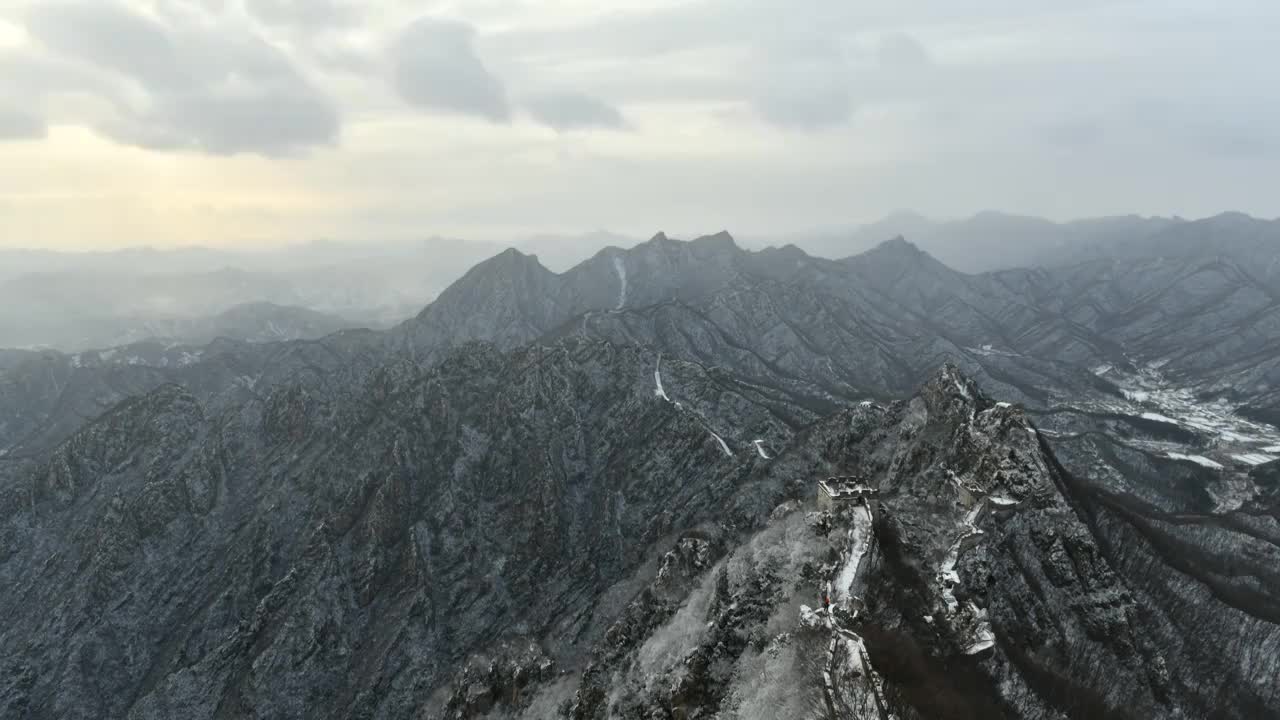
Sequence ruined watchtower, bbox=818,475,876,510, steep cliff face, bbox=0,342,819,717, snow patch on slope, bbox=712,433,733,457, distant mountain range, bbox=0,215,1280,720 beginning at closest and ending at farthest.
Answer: distant mountain range, bbox=0,215,1280,720
ruined watchtower, bbox=818,475,876,510
steep cliff face, bbox=0,342,819,717
snow patch on slope, bbox=712,433,733,457

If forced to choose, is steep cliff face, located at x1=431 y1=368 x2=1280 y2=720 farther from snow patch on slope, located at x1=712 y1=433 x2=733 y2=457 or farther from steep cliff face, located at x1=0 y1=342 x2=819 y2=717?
snow patch on slope, located at x1=712 y1=433 x2=733 y2=457

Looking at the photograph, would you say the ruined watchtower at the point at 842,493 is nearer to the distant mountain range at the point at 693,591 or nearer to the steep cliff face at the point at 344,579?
the distant mountain range at the point at 693,591

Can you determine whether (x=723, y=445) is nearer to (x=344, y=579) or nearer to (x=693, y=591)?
(x=693, y=591)

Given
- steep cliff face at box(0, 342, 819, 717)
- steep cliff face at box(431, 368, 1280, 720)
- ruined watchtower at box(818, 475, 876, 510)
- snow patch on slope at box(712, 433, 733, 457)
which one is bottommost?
steep cliff face at box(0, 342, 819, 717)

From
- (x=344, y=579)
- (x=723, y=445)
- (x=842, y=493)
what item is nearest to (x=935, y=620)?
(x=842, y=493)

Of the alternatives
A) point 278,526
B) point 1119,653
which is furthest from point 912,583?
point 278,526

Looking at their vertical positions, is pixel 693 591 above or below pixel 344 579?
above

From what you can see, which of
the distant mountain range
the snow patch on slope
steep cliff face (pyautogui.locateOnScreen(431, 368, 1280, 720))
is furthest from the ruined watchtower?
the snow patch on slope

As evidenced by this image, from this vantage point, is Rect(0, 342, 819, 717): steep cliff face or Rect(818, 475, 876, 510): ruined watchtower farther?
Rect(0, 342, 819, 717): steep cliff face

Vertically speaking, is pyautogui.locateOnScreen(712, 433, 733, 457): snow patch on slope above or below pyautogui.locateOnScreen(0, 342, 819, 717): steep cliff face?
above

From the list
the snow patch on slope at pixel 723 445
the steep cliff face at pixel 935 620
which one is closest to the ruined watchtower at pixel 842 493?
the steep cliff face at pixel 935 620

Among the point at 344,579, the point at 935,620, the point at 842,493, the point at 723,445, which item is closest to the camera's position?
the point at 935,620

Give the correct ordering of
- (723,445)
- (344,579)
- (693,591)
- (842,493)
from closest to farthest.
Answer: (842,493)
(693,591)
(344,579)
(723,445)
